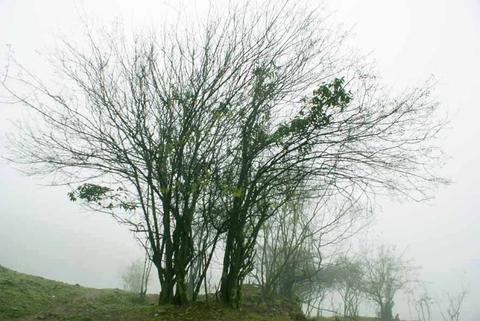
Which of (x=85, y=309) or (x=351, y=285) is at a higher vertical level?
(x=351, y=285)

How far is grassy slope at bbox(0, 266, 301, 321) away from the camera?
8500mm

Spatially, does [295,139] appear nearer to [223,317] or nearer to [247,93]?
[247,93]

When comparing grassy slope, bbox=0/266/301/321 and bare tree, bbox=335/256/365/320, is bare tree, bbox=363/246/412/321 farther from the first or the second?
grassy slope, bbox=0/266/301/321

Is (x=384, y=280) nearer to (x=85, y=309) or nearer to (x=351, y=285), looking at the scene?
(x=351, y=285)

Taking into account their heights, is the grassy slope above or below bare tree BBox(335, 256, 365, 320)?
below

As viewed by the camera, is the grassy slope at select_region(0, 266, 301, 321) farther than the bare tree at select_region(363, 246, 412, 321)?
No

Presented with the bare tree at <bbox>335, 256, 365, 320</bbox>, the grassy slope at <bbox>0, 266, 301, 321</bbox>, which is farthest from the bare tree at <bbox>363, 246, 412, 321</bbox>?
the grassy slope at <bbox>0, 266, 301, 321</bbox>

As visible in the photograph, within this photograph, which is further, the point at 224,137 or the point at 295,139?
the point at 224,137

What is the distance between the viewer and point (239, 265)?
9508 mm

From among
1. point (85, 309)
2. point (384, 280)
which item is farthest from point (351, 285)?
point (85, 309)

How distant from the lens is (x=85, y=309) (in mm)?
11234

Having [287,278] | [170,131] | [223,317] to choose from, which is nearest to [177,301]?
[223,317]

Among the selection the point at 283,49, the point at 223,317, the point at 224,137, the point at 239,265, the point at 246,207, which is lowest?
the point at 223,317

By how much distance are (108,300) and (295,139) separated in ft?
34.5
